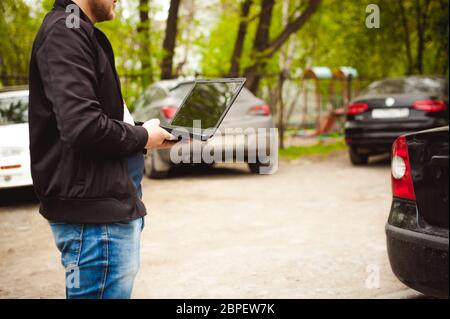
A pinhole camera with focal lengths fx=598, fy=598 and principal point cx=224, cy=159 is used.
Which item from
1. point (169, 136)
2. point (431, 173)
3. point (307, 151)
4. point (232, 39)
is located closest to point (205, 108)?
point (169, 136)

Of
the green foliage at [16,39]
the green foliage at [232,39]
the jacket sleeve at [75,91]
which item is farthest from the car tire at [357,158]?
the jacket sleeve at [75,91]

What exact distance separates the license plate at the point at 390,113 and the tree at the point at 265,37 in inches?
171

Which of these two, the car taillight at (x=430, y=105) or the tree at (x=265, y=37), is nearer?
the car taillight at (x=430, y=105)

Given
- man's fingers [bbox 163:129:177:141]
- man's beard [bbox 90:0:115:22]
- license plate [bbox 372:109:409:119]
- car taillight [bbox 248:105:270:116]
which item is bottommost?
license plate [bbox 372:109:409:119]

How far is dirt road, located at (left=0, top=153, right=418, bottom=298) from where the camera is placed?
14.8 feet

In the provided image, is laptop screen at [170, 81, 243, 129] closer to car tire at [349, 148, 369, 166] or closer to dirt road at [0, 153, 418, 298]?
dirt road at [0, 153, 418, 298]

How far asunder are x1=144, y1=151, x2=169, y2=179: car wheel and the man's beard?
25.0ft

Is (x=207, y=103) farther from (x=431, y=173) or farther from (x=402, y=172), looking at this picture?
(x=402, y=172)

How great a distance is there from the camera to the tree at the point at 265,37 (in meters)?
14.5

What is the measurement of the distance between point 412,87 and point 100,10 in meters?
9.86

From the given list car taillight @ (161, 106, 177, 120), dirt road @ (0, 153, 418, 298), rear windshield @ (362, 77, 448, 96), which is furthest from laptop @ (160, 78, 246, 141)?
rear windshield @ (362, 77, 448, 96)

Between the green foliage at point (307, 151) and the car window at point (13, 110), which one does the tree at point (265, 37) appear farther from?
the car window at point (13, 110)
